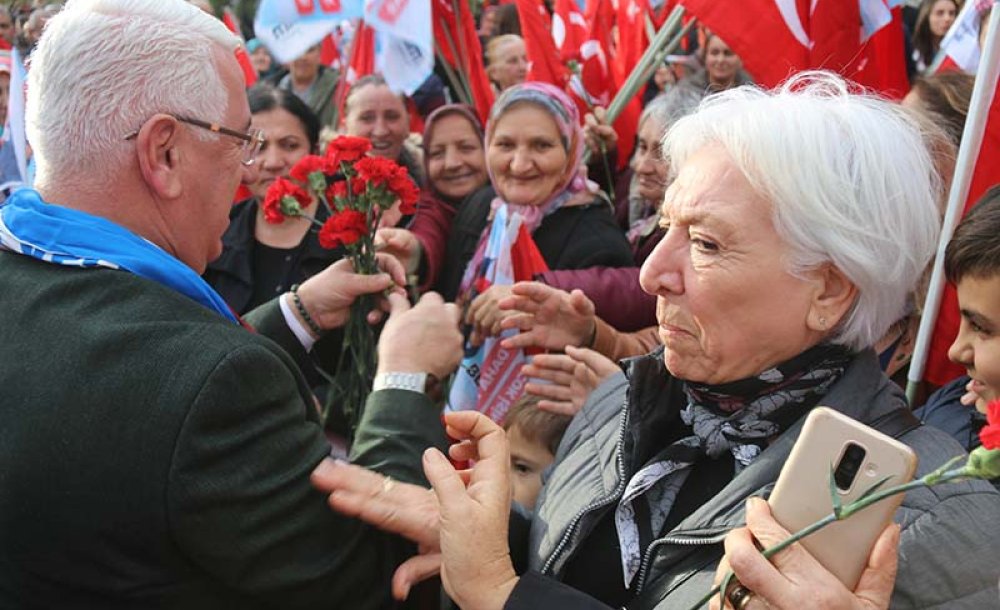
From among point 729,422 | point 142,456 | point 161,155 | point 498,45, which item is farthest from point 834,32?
point 498,45

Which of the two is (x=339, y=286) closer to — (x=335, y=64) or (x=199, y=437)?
(x=199, y=437)

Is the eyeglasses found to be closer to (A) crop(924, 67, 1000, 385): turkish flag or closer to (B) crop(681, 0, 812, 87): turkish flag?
(A) crop(924, 67, 1000, 385): turkish flag

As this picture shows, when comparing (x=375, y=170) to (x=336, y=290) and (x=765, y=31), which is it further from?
(x=765, y=31)

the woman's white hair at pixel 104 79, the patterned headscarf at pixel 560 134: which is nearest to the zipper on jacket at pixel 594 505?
the woman's white hair at pixel 104 79

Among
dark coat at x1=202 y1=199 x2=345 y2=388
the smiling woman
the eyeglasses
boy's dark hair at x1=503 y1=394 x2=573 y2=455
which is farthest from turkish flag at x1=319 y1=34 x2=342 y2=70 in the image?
the eyeglasses

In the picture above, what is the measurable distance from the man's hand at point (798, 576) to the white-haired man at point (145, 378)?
834mm

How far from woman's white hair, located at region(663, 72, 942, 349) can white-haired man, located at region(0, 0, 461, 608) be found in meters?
0.92

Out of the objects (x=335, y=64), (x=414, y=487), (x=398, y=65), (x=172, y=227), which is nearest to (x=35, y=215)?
(x=172, y=227)

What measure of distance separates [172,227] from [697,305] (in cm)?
109

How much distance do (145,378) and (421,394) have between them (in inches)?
29.0

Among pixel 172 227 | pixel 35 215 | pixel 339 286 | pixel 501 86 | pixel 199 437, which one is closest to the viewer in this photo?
pixel 199 437

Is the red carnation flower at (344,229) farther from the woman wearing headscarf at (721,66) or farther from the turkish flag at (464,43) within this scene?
the woman wearing headscarf at (721,66)

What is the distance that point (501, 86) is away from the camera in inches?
291

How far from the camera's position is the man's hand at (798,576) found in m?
1.34
